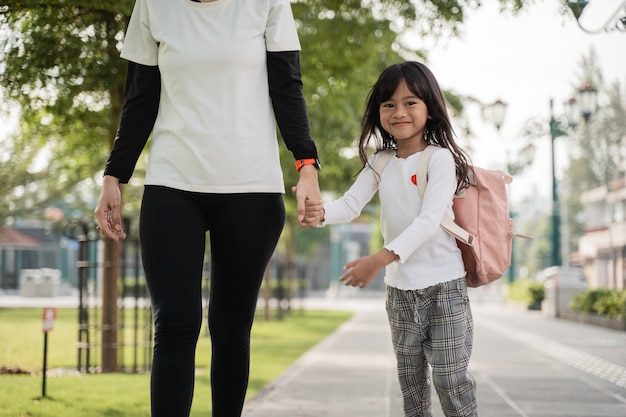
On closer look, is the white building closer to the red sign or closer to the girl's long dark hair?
the red sign

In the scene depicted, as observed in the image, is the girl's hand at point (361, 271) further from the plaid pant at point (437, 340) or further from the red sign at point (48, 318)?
the red sign at point (48, 318)

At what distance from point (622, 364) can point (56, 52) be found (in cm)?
711

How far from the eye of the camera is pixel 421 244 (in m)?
3.51

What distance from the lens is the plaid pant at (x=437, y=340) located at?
3676 mm

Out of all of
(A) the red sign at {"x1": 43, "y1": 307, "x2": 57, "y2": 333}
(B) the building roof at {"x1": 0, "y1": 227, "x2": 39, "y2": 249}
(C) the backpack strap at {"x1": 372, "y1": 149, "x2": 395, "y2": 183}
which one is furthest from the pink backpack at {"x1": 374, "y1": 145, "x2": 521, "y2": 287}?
(B) the building roof at {"x1": 0, "y1": 227, "x2": 39, "y2": 249}

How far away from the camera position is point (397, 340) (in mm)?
3832

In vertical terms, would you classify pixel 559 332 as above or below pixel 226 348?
below

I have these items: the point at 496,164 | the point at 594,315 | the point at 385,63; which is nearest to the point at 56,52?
the point at 385,63

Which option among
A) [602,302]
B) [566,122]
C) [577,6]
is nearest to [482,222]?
[577,6]

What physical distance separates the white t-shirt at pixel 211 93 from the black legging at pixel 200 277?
68mm

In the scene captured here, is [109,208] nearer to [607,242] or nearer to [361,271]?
[361,271]

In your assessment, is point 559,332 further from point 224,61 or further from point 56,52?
point 224,61

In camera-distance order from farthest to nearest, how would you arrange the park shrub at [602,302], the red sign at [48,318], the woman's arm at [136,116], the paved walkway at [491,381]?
the park shrub at [602,302] < the red sign at [48,318] < the paved walkway at [491,381] < the woman's arm at [136,116]

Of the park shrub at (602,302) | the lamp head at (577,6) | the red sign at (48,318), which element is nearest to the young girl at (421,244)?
the lamp head at (577,6)
